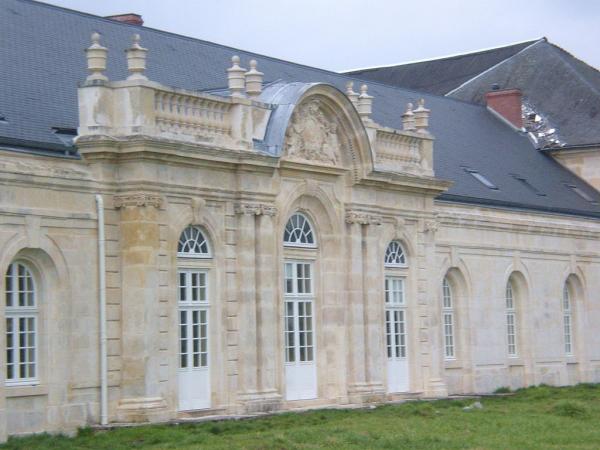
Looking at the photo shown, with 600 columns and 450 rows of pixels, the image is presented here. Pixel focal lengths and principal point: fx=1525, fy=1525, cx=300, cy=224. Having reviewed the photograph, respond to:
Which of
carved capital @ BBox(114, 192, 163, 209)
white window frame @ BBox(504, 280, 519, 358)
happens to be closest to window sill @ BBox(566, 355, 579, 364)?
white window frame @ BBox(504, 280, 519, 358)

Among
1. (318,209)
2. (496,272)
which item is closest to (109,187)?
(318,209)

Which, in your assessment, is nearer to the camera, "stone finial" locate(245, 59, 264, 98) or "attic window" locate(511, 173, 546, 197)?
"stone finial" locate(245, 59, 264, 98)

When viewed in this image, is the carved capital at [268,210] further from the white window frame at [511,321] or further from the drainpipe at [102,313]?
the white window frame at [511,321]

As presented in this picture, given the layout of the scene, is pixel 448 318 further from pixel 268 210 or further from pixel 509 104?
pixel 509 104

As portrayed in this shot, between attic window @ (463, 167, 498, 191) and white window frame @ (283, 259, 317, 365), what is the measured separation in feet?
32.2

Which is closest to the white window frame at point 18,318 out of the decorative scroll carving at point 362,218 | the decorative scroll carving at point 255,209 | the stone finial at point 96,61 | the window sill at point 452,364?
the stone finial at point 96,61

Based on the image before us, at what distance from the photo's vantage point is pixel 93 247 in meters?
25.1

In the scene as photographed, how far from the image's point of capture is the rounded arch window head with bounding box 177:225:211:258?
1053 inches

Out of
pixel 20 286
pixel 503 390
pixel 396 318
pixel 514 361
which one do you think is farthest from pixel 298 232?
pixel 514 361

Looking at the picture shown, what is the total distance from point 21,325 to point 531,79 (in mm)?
28600

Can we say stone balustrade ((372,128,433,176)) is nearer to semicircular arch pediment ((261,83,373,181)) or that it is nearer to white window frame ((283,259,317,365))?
semicircular arch pediment ((261,83,373,181))

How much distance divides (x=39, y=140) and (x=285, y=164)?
5.84 m

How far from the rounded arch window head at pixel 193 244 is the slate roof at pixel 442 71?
25.6m

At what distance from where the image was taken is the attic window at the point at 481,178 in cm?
3897
